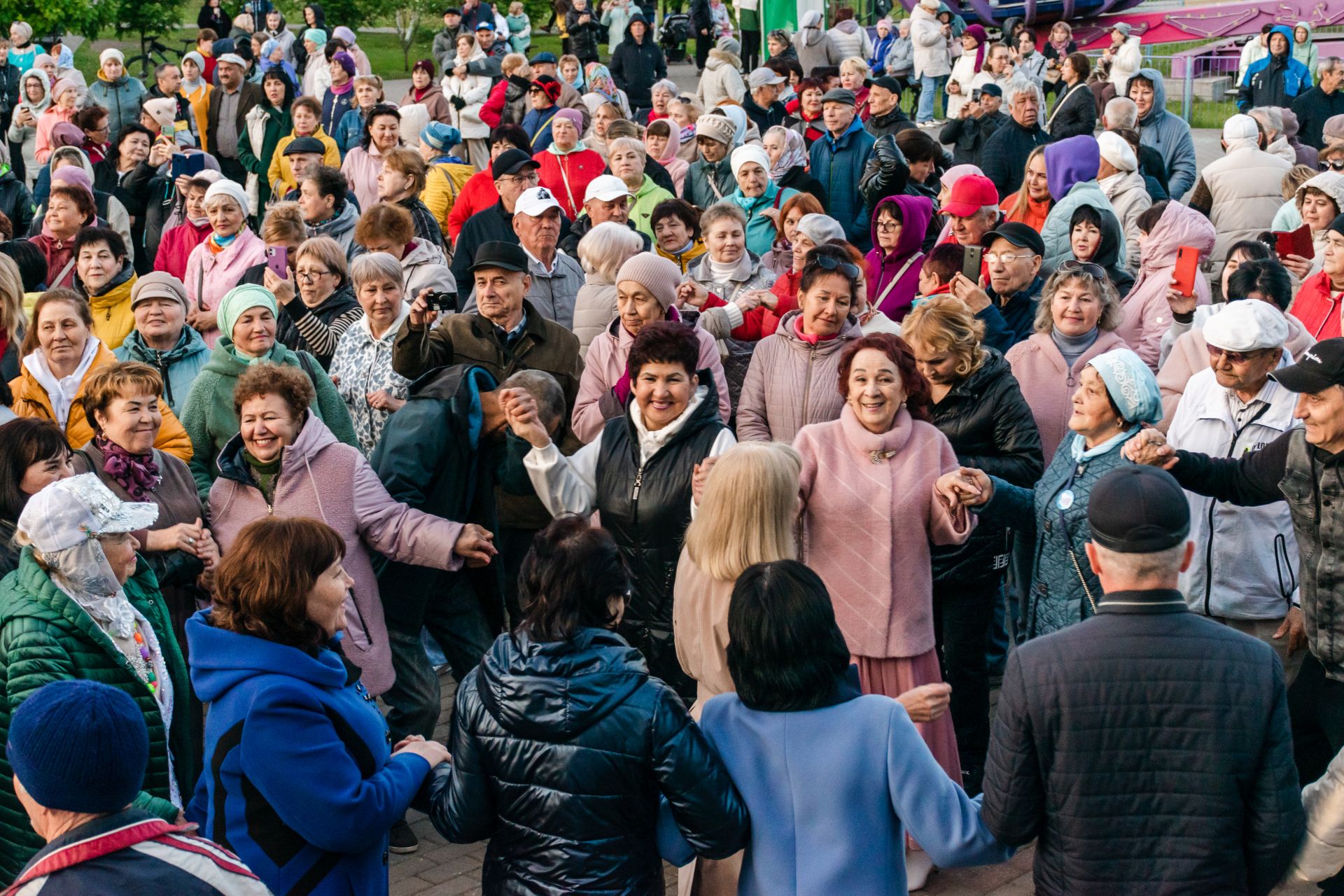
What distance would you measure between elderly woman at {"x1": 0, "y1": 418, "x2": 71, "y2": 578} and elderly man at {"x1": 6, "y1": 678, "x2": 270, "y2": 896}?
2.10m

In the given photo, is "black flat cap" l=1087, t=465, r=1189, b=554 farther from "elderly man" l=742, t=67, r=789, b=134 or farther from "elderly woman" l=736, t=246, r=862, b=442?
"elderly man" l=742, t=67, r=789, b=134

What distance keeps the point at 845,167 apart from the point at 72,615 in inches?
305

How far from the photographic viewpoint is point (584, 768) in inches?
128

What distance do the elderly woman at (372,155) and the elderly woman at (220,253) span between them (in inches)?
104

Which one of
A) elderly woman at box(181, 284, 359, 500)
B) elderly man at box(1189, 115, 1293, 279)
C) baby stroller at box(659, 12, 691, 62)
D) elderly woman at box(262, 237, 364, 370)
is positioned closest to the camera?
elderly woman at box(181, 284, 359, 500)

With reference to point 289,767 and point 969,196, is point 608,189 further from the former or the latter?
point 289,767

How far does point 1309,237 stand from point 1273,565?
3.68 meters

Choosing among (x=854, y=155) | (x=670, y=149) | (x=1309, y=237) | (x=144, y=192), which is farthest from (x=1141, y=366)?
(x=144, y=192)

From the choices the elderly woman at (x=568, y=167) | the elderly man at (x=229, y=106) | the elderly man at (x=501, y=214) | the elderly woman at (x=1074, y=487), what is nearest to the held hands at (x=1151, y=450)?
the elderly woman at (x=1074, y=487)

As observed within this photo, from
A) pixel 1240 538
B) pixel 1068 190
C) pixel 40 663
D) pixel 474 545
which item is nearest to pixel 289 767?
pixel 40 663

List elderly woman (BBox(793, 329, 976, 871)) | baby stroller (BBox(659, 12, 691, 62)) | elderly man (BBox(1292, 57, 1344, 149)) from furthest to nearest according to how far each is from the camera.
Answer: baby stroller (BBox(659, 12, 691, 62))
elderly man (BBox(1292, 57, 1344, 149))
elderly woman (BBox(793, 329, 976, 871))

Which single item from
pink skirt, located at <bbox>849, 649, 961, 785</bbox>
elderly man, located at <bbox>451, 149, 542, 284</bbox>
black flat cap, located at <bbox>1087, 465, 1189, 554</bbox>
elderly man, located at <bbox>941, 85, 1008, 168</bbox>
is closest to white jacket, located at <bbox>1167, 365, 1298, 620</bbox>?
pink skirt, located at <bbox>849, 649, 961, 785</bbox>

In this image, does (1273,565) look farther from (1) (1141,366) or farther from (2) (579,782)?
(2) (579,782)

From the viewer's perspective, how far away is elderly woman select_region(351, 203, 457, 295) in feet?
24.5
